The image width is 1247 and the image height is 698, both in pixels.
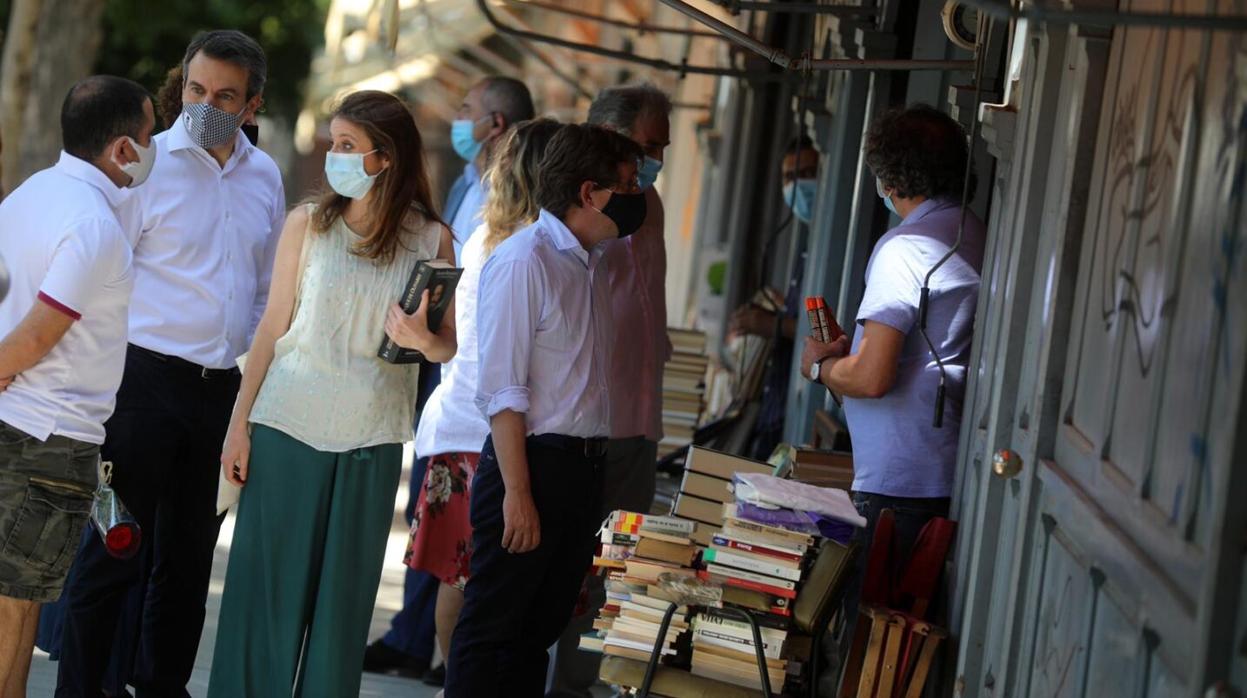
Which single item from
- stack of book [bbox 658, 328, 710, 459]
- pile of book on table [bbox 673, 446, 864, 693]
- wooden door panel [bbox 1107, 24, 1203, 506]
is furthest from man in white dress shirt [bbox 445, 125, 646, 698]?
stack of book [bbox 658, 328, 710, 459]

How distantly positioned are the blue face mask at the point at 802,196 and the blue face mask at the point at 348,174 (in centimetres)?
361

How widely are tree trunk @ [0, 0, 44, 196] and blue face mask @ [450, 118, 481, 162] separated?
38.3 feet

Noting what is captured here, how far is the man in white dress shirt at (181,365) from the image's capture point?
5168 millimetres

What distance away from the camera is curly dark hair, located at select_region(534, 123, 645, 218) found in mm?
4887

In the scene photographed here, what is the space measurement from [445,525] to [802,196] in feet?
11.0

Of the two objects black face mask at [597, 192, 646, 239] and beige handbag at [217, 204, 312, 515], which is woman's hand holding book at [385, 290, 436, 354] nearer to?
beige handbag at [217, 204, 312, 515]

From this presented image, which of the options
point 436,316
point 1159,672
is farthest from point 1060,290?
point 436,316

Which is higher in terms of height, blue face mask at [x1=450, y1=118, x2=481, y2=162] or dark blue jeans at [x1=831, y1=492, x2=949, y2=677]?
blue face mask at [x1=450, y1=118, x2=481, y2=162]

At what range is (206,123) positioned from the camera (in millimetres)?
5332

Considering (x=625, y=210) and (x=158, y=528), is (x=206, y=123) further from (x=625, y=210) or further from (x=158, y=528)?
(x=625, y=210)

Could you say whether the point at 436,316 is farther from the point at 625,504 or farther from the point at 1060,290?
the point at 1060,290

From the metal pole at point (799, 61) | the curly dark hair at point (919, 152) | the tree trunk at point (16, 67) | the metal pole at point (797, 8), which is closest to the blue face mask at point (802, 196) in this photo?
the metal pole at point (797, 8)

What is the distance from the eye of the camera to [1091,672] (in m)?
3.08

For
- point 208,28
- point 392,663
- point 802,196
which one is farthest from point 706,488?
point 208,28
